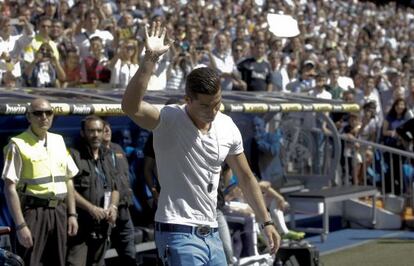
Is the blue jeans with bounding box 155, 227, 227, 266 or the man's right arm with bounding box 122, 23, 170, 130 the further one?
the blue jeans with bounding box 155, 227, 227, 266

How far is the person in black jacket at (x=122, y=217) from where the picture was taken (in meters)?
9.48

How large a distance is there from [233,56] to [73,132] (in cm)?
604

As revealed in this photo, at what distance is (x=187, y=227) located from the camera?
5676 mm

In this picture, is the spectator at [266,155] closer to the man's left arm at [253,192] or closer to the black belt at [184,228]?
the man's left arm at [253,192]

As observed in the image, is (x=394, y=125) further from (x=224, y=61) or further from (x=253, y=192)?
(x=253, y=192)

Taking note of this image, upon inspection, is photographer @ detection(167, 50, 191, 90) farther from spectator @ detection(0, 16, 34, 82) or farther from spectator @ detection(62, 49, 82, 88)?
spectator @ detection(0, 16, 34, 82)

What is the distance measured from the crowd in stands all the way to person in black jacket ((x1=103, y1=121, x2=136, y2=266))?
5.93ft

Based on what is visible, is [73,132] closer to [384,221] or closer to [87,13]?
[87,13]

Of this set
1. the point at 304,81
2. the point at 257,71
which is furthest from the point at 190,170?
the point at 304,81

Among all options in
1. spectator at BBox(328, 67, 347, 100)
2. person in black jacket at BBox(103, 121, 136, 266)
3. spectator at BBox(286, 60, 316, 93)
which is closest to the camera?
person in black jacket at BBox(103, 121, 136, 266)

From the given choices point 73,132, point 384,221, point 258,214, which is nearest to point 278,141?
point 384,221

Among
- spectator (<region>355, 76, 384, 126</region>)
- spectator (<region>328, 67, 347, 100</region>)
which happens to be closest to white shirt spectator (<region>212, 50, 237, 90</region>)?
spectator (<region>328, 67, 347, 100</region>)

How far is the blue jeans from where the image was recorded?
18.5ft

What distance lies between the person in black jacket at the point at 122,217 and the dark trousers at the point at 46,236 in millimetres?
973
